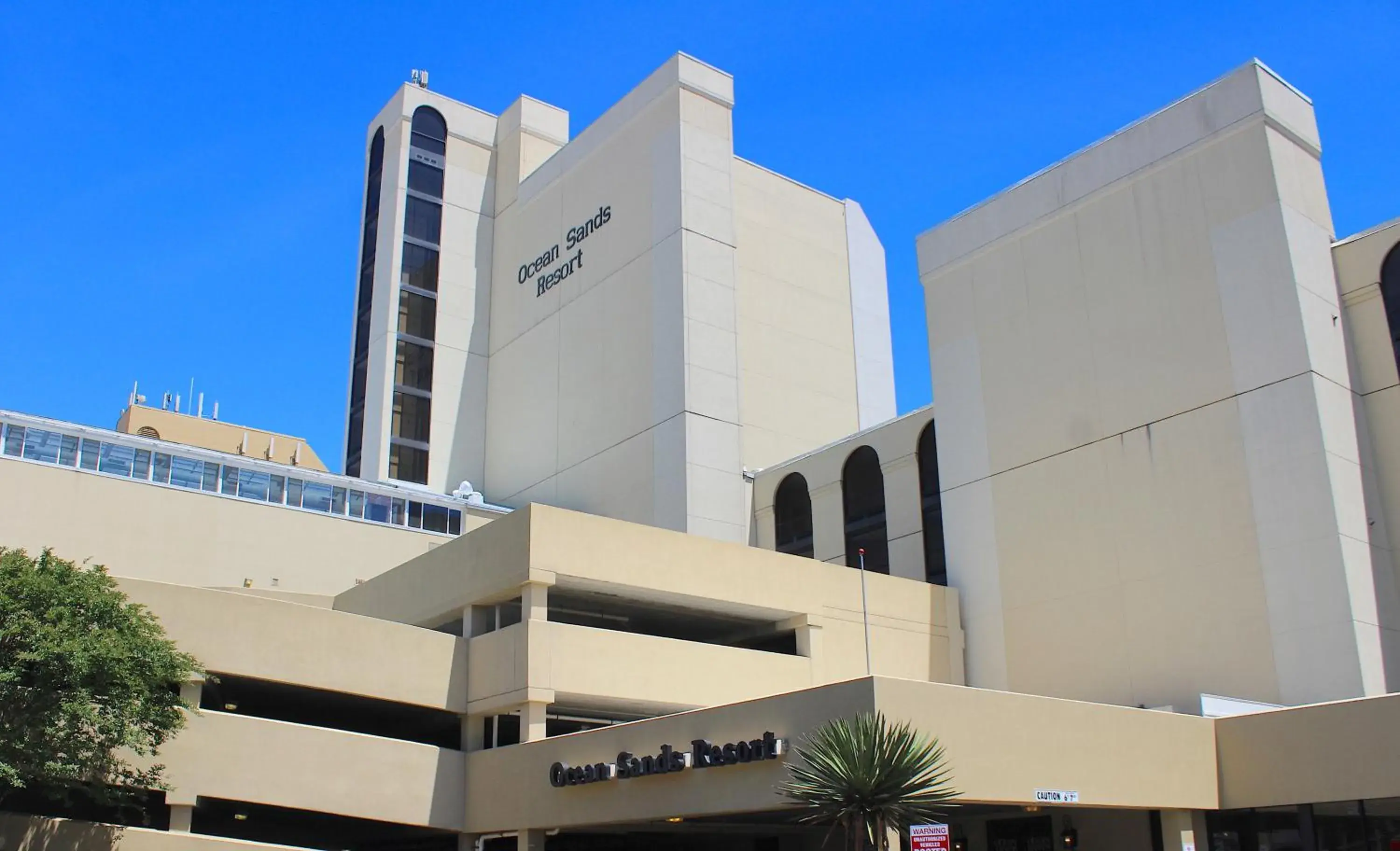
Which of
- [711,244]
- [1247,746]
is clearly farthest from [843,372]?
[1247,746]

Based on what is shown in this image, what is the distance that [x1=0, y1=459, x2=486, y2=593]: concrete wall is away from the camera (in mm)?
47875

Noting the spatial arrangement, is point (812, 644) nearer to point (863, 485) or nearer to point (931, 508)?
point (931, 508)

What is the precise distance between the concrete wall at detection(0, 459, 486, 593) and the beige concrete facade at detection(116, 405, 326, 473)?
95.0ft

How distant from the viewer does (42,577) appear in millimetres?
30031

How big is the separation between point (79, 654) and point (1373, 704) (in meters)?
29.1

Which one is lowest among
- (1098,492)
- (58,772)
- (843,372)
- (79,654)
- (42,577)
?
(58,772)

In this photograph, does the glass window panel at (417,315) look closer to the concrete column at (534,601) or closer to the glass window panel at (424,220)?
the glass window panel at (424,220)

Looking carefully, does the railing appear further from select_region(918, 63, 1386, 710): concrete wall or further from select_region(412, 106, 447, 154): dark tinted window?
select_region(918, 63, 1386, 710): concrete wall

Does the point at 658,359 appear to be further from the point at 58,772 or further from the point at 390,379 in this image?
the point at 58,772

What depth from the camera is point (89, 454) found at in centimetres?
4991

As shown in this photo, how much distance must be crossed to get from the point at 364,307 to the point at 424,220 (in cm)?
616

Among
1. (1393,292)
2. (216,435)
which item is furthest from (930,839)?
(216,435)

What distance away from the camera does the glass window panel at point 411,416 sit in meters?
68.5

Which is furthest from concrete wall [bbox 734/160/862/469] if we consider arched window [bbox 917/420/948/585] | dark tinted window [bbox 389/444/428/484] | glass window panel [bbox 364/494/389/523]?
dark tinted window [bbox 389/444/428/484]
